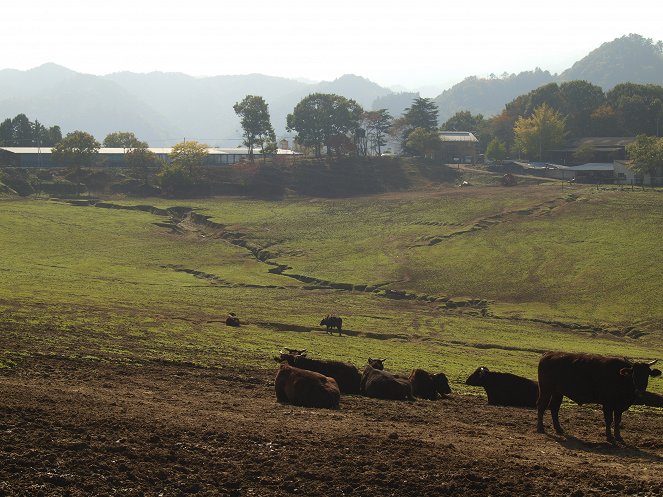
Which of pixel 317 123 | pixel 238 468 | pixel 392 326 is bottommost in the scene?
pixel 392 326

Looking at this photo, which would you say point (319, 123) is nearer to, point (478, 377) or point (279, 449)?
point (478, 377)

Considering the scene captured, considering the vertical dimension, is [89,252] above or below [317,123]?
below

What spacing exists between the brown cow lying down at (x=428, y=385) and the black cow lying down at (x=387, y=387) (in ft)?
1.73

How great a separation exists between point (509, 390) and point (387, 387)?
4.19 m

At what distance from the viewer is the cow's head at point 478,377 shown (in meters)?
31.6

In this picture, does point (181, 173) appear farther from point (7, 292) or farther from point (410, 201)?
point (7, 292)

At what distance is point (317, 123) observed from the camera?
16775 centimetres

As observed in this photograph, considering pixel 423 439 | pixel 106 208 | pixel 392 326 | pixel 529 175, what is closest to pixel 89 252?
pixel 106 208

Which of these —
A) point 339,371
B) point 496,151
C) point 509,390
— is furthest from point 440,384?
point 496,151

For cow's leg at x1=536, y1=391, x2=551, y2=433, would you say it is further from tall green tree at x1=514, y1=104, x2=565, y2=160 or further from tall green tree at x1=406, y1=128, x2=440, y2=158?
tall green tree at x1=514, y1=104, x2=565, y2=160

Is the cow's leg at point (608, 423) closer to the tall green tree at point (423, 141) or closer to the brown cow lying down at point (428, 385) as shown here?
the brown cow lying down at point (428, 385)

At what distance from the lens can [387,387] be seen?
Answer: 102 feet

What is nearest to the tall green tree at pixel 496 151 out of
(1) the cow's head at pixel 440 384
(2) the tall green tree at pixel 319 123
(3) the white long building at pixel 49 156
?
(2) the tall green tree at pixel 319 123

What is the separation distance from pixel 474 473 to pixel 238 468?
529cm
